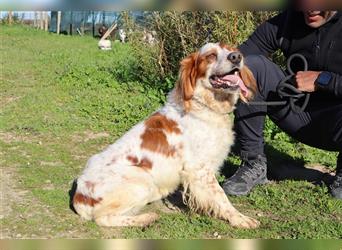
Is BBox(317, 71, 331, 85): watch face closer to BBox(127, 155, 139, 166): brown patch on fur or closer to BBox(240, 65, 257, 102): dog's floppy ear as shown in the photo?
BBox(240, 65, 257, 102): dog's floppy ear

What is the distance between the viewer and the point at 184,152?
4.04 m

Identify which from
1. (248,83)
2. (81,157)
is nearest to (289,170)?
(248,83)

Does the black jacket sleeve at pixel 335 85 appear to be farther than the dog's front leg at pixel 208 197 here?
Yes

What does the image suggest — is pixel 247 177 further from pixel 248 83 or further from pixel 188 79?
pixel 188 79

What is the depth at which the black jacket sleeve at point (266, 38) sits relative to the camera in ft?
15.5

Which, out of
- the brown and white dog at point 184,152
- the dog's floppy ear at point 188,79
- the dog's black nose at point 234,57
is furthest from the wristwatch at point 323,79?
the dog's floppy ear at point 188,79

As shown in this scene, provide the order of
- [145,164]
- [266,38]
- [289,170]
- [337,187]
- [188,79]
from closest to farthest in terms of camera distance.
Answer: [145,164] → [188,79] → [337,187] → [266,38] → [289,170]

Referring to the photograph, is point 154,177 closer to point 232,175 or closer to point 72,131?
point 232,175

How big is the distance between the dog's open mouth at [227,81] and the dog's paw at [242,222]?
3.20 ft

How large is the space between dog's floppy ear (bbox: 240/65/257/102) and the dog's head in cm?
6

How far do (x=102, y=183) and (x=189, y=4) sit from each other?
193cm

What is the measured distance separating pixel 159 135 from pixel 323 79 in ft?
4.68

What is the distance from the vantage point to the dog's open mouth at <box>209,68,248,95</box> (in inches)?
159

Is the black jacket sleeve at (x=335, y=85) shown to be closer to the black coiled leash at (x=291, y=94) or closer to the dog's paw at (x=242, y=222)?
the black coiled leash at (x=291, y=94)
